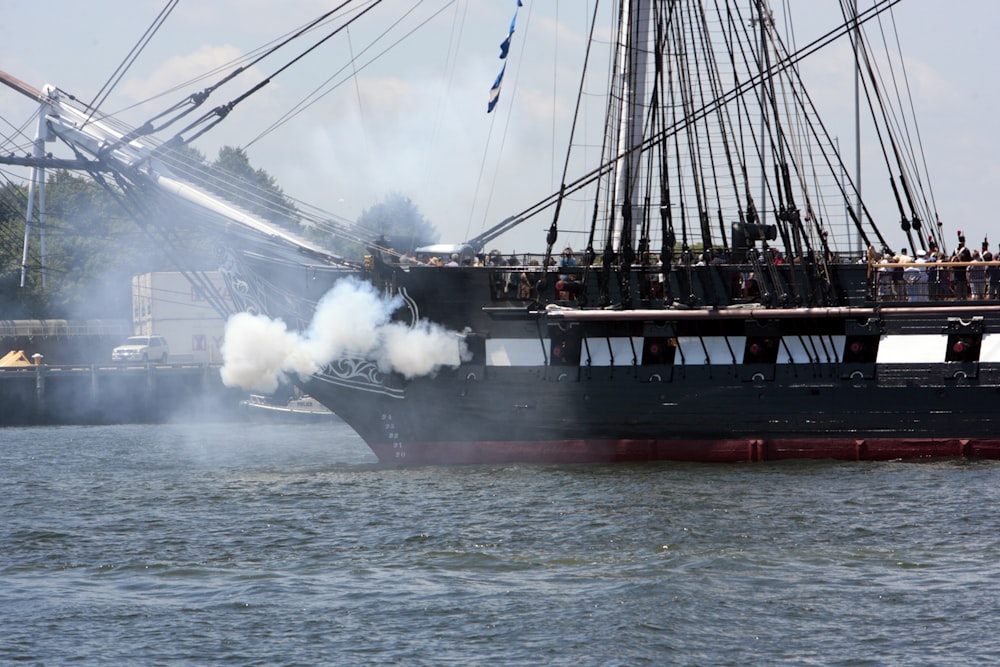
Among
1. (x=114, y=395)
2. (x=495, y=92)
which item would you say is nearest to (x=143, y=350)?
(x=114, y=395)

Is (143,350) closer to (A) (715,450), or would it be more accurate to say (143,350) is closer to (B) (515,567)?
(A) (715,450)

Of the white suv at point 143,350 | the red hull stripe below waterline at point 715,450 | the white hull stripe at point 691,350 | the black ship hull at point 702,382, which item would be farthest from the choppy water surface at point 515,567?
the white suv at point 143,350

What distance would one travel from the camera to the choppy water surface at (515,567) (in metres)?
15.6

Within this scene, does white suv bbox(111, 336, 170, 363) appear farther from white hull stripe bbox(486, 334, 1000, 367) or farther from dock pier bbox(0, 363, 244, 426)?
white hull stripe bbox(486, 334, 1000, 367)

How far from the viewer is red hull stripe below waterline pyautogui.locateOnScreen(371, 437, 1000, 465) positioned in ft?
99.3

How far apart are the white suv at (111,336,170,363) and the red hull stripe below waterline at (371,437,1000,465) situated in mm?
37730

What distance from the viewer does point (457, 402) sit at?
30.6 m

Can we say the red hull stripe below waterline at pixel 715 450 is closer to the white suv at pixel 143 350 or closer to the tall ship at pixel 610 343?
the tall ship at pixel 610 343

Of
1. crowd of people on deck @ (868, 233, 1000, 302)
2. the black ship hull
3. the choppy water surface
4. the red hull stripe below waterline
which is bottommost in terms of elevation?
the choppy water surface

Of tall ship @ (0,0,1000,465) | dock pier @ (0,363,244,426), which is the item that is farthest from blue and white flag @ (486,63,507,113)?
dock pier @ (0,363,244,426)

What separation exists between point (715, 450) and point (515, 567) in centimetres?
1189

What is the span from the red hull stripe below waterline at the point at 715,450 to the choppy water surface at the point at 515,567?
0.82 meters

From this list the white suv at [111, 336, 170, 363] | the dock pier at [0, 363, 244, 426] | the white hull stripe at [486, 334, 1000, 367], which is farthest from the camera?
the white suv at [111, 336, 170, 363]

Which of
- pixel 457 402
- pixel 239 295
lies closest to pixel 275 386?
pixel 239 295
